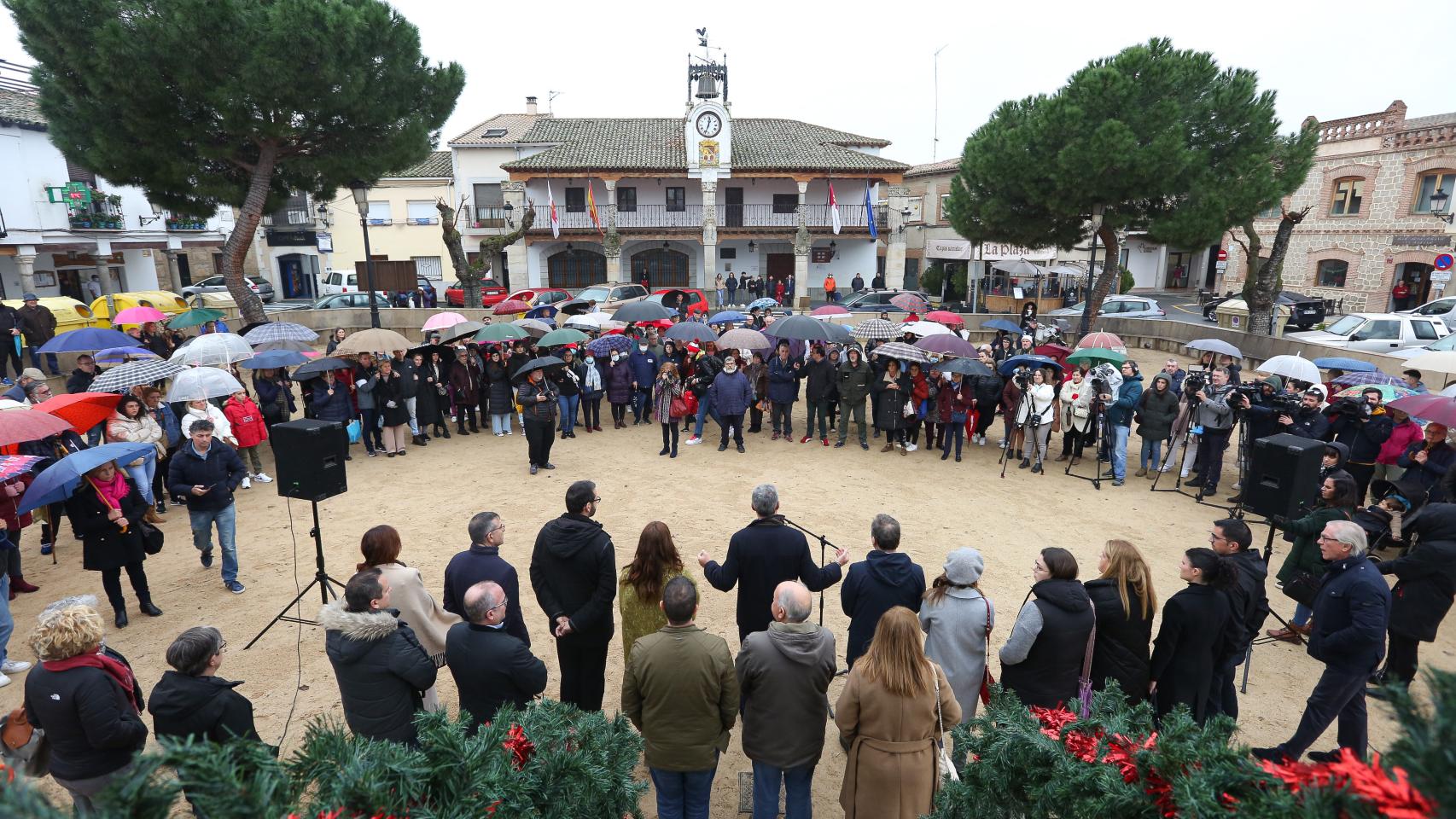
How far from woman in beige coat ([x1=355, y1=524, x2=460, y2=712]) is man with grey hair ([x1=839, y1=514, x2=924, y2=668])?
95.8 inches

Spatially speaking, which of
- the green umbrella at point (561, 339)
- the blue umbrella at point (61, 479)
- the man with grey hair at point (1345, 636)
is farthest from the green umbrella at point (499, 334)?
the man with grey hair at point (1345, 636)

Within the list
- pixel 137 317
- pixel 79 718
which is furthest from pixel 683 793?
pixel 137 317

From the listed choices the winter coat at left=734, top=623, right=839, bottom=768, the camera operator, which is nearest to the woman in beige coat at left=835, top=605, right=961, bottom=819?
the winter coat at left=734, top=623, right=839, bottom=768

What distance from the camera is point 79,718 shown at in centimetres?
346

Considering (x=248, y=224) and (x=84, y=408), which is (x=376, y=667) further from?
(x=248, y=224)

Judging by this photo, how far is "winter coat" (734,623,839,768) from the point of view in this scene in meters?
3.62

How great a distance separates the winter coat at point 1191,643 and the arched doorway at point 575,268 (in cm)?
3222

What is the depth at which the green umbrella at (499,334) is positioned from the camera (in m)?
11.6

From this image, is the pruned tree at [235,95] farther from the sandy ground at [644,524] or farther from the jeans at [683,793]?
the jeans at [683,793]

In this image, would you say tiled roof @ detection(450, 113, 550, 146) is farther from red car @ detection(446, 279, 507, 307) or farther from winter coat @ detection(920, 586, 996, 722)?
winter coat @ detection(920, 586, 996, 722)

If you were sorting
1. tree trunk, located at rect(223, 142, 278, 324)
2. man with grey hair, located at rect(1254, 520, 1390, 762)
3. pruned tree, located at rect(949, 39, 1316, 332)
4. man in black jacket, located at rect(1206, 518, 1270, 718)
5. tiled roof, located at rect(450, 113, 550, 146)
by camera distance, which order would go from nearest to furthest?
1. man with grey hair, located at rect(1254, 520, 1390, 762)
2. man in black jacket, located at rect(1206, 518, 1270, 718)
3. tree trunk, located at rect(223, 142, 278, 324)
4. pruned tree, located at rect(949, 39, 1316, 332)
5. tiled roof, located at rect(450, 113, 550, 146)

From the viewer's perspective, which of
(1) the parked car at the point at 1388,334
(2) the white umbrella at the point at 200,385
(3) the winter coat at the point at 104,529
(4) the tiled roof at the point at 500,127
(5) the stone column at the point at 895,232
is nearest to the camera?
(3) the winter coat at the point at 104,529

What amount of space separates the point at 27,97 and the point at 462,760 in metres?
31.0

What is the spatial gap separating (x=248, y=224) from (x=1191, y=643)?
18.4 m
